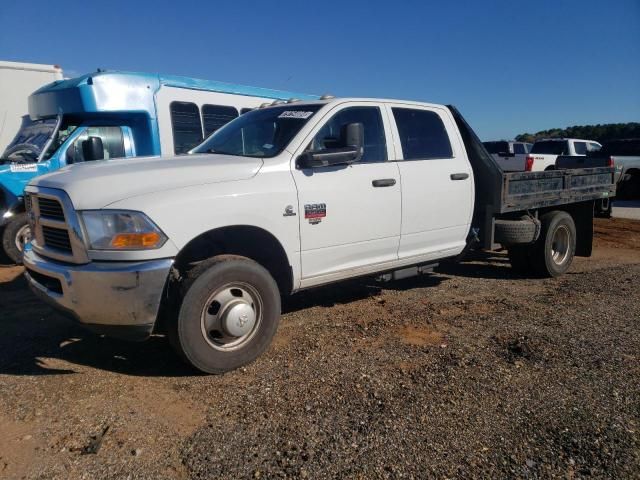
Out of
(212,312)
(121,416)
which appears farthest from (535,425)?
(121,416)

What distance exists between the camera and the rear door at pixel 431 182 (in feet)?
16.3

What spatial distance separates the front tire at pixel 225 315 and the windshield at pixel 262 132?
102cm

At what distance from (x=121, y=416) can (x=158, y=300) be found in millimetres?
731

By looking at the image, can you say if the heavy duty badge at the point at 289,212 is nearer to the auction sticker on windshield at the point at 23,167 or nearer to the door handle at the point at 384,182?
the door handle at the point at 384,182

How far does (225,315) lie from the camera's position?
3707 millimetres

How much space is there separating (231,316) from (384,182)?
1.85 m

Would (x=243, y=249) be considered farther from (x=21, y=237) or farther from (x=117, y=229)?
(x=21, y=237)

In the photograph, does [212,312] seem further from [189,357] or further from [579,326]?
[579,326]

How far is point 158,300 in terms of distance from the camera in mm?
3404

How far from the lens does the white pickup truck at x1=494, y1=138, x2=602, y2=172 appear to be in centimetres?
1591

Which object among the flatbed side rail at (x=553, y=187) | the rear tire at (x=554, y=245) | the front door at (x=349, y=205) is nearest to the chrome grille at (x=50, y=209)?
the front door at (x=349, y=205)

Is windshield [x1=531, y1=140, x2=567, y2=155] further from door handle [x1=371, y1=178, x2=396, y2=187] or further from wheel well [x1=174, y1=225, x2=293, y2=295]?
wheel well [x1=174, y1=225, x2=293, y2=295]

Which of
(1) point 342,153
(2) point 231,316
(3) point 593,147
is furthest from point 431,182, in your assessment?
(3) point 593,147

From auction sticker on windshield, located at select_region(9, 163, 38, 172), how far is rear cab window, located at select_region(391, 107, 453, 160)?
5.63m
